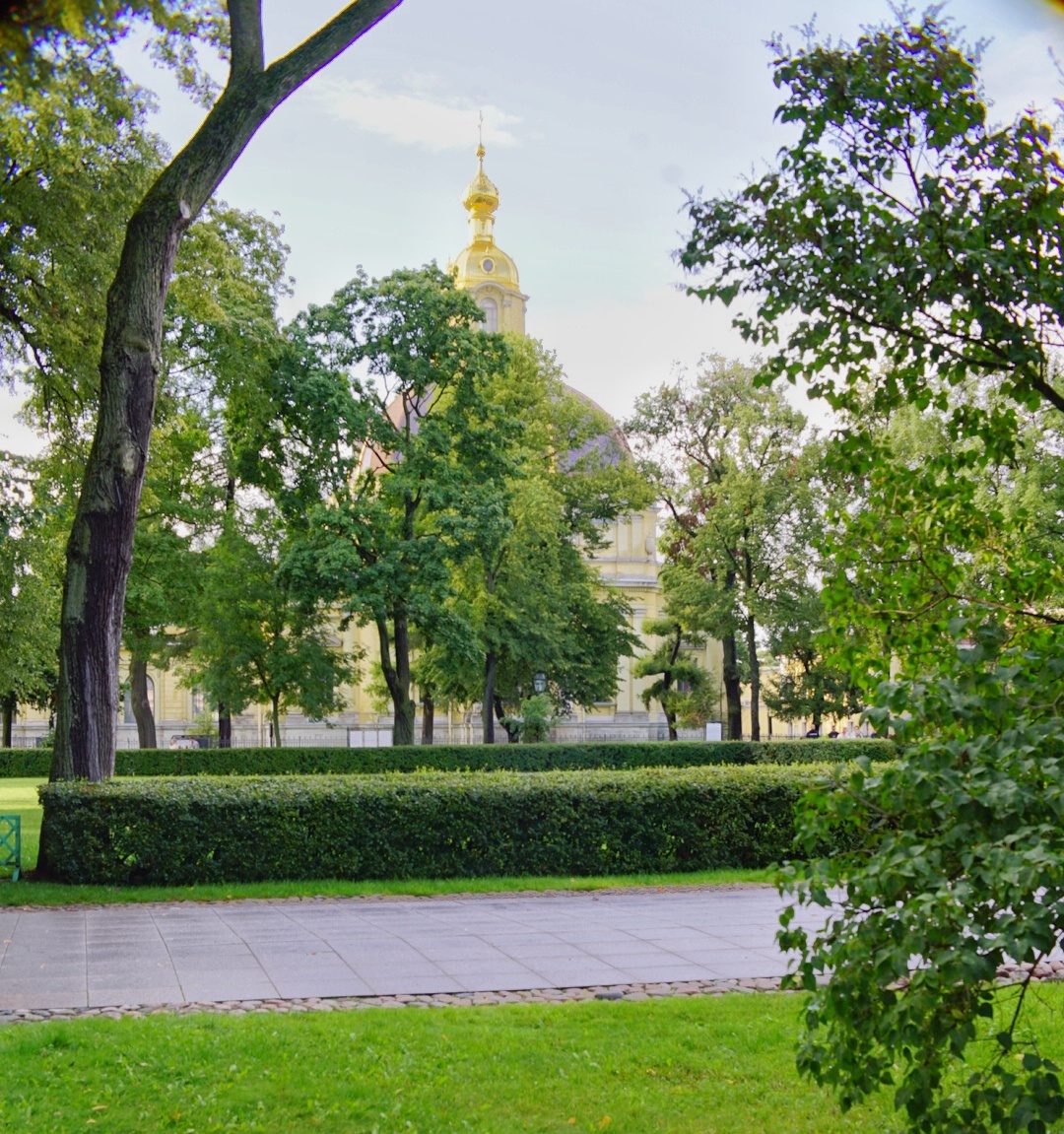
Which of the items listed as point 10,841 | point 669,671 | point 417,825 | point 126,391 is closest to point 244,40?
point 126,391

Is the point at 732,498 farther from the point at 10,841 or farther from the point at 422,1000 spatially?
the point at 422,1000

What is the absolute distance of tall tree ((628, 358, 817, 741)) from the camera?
37156mm

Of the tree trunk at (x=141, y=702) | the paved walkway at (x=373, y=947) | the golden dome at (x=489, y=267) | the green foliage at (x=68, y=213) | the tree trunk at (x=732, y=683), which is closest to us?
the paved walkway at (x=373, y=947)

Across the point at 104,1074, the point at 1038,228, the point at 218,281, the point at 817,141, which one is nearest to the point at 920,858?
the point at 1038,228

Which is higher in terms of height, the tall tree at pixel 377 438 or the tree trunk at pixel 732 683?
the tall tree at pixel 377 438

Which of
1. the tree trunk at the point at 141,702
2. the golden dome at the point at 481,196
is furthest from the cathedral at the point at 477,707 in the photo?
the tree trunk at the point at 141,702

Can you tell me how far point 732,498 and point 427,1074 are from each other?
3249cm

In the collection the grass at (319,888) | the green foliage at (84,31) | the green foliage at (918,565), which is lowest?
the grass at (319,888)

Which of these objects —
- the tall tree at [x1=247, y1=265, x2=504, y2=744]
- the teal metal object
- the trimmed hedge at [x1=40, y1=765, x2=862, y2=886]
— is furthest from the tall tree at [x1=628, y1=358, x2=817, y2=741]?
the teal metal object

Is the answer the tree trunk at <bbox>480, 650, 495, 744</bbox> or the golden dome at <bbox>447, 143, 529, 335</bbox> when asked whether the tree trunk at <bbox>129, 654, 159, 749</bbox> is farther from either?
the golden dome at <bbox>447, 143, 529, 335</bbox>

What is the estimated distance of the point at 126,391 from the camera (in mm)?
13078

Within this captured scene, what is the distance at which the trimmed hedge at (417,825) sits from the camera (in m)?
12.7

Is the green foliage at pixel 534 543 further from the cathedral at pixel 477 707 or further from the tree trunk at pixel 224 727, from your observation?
the cathedral at pixel 477 707

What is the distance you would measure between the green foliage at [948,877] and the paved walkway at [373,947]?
16.3ft
